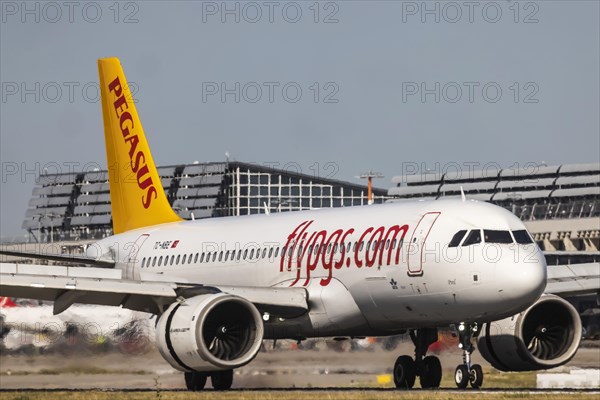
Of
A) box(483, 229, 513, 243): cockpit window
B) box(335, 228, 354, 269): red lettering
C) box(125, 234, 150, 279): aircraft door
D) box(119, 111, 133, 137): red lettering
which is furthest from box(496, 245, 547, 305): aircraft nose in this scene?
box(119, 111, 133, 137): red lettering

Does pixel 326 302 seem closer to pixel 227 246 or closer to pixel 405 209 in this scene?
pixel 405 209

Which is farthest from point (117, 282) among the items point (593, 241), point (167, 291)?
point (593, 241)

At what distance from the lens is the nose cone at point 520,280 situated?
27156mm

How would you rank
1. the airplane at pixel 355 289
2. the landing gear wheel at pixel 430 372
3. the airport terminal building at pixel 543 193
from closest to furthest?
1. the airplane at pixel 355 289
2. the landing gear wheel at pixel 430 372
3. the airport terminal building at pixel 543 193

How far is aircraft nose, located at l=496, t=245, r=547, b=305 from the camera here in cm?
2716

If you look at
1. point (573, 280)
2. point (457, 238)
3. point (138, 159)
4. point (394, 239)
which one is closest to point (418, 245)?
point (394, 239)

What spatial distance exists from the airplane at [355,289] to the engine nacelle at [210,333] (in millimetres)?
28

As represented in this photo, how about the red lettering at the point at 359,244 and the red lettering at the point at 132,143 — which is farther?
the red lettering at the point at 132,143

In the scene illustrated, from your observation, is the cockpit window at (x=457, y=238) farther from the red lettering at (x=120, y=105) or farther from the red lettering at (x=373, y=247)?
the red lettering at (x=120, y=105)

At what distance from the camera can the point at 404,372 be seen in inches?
1243

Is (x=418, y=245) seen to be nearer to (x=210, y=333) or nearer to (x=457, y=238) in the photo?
(x=457, y=238)

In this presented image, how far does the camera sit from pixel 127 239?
39125 mm

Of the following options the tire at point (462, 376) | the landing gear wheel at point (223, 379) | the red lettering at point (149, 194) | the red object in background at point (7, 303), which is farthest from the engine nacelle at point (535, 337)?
the red object in background at point (7, 303)

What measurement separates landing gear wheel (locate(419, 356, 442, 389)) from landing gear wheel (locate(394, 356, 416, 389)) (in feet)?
0.94
